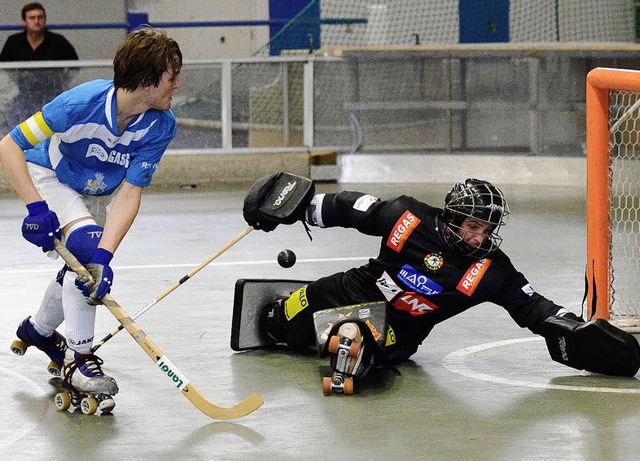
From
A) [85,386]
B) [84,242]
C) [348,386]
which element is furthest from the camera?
[348,386]

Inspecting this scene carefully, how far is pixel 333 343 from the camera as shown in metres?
5.55

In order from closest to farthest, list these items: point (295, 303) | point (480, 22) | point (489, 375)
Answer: point (489, 375)
point (295, 303)
point (480, 22)

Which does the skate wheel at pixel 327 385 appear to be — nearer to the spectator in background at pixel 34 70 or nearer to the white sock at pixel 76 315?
the white sock at pixel 76 315

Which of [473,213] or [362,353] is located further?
[473,213]

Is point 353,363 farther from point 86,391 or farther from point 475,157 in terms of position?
point 475,157

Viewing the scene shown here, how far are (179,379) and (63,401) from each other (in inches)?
18.8

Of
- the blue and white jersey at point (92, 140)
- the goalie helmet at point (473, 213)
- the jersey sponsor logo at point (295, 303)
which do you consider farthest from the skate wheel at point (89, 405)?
the goalie helmet at point (473, 213)

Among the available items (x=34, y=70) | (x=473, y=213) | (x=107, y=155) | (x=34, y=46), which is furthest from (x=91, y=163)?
(x=34, y=46)

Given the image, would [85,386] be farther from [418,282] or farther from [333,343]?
[418,282]

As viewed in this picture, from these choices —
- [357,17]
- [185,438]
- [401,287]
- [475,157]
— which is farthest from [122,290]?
[357,17]

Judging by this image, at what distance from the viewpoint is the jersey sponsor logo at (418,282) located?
5859mm

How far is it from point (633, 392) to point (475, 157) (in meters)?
8.62

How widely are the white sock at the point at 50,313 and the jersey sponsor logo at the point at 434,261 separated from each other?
1.60 meters

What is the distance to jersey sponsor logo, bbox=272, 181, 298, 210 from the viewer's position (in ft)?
19.6
